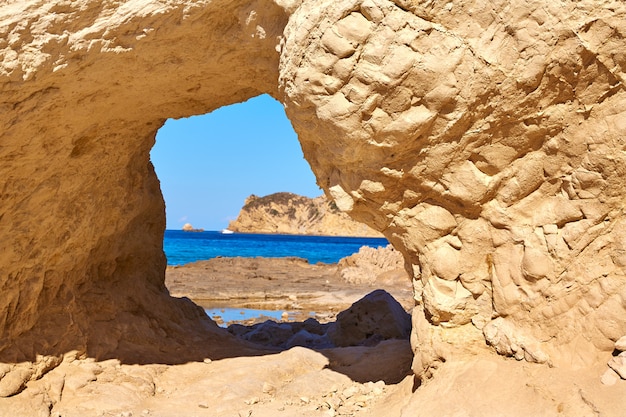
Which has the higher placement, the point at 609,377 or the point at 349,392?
the point at 609,377

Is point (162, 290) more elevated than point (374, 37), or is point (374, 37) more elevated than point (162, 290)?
point (374, 37)

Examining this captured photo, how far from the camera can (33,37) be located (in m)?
3.96

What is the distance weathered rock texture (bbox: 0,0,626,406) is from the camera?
335 cm

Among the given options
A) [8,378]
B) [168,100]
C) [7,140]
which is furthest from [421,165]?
[8,378]

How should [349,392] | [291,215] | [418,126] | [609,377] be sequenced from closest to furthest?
1. [609,377]
2. [418,126]
3. [349,392]
4. [291,215]

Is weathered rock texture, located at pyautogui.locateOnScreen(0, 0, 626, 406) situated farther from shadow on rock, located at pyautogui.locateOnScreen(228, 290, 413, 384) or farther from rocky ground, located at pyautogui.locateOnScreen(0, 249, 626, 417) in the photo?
shadow on rock, located at pyautogui.locateOnScreen(228, 290, 413, 384)

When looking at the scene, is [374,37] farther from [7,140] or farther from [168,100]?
[7,140]

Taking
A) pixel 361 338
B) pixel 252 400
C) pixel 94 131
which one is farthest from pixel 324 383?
pixel 94 131

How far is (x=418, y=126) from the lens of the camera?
141 inches

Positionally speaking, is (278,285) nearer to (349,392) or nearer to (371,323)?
(371,323)

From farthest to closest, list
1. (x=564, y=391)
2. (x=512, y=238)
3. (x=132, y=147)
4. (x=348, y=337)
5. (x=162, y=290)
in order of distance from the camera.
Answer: (x=348, y=337)
(x=162, y=290)
(x=132, y=147)
(x=512, y=238)
(x=564, y=391)

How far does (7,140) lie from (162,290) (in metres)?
3.21

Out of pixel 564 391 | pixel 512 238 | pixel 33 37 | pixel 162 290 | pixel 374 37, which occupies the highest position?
pixel 374 37

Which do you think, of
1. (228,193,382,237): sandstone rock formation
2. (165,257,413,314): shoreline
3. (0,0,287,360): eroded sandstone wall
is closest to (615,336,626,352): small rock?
(0,0,287,360): eroded sandstone wall
